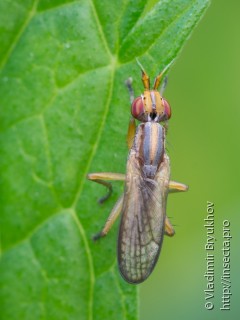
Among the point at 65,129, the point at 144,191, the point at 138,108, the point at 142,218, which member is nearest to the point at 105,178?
the point at 65,129

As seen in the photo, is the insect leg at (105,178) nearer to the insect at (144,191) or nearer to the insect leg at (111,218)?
the insect at (144,191)

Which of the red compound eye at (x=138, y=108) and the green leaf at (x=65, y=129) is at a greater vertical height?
the red compound eye at (x=138, y=108)

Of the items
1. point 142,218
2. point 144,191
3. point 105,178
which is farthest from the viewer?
point 144,191

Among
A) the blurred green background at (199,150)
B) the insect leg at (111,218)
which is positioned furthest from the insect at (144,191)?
the blurred green background at (199,150)

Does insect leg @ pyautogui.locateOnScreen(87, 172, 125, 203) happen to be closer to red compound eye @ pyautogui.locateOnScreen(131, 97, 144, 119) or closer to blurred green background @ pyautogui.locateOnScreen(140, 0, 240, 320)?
red compound eye @ pyautogui.locateOnScreen(131, 97, 144, 119)

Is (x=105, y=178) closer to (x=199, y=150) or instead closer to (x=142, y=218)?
(x=142, y=218)

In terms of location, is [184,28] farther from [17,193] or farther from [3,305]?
[3,305]

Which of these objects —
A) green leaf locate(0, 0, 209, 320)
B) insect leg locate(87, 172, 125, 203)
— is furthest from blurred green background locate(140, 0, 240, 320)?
green leaf locate(0, 0, 209, 320)
